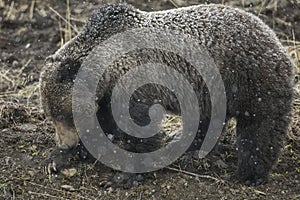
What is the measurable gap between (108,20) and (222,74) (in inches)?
45.8

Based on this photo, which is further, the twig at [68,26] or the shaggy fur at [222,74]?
the twig at [68,26]

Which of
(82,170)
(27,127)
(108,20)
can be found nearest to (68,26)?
(27,127)

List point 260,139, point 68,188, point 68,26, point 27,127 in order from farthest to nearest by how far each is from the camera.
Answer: point 68,26, point 27,127, point 68,188, point 260,139

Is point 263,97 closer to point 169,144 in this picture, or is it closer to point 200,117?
point 200,117

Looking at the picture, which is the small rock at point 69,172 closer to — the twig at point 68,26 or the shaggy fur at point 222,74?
the shaggy fur at point 222,74

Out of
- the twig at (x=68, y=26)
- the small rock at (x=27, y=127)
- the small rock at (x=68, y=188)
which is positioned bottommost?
the small rock at (x=68, y=188)

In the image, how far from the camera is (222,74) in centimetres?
541

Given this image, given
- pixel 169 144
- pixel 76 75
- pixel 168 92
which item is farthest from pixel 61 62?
pixel 169 144

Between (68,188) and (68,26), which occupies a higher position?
(68,26)

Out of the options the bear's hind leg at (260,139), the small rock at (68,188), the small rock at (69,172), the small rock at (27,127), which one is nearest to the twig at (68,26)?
the small rock at (27,127)

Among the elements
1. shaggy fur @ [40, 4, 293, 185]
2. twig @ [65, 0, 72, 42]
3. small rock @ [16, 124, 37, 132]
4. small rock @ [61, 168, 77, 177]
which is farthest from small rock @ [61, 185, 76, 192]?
twig @ [65, 0, 72, 42]

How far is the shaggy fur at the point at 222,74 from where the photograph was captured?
5301 mm

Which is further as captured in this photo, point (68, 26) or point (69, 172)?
point (68, 26)

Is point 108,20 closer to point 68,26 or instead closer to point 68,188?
point 68,188
